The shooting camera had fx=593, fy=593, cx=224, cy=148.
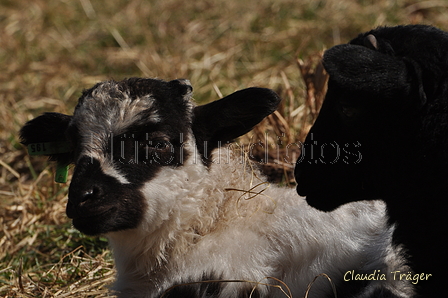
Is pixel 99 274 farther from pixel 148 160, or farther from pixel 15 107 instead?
pixel 15 107

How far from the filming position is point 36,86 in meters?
8.26

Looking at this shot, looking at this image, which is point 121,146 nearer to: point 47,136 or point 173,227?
point 173,227

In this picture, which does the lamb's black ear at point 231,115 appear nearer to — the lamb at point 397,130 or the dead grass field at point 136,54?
the lamb at point 397,130

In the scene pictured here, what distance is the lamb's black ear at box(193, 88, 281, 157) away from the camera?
11.3 ft

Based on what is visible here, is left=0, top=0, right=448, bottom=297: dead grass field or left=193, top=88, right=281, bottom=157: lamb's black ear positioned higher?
left=193, top=88, right=281, bottom=157: lamb's black ear

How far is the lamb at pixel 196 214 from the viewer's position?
3.23 metres

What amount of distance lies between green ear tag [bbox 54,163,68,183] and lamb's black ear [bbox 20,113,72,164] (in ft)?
0.39

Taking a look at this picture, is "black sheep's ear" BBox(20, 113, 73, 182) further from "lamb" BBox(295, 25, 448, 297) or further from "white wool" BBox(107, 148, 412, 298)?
"lamb" BBox(295, 25, 448, 297)

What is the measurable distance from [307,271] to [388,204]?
61 centimetres

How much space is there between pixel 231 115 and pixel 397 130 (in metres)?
1.04

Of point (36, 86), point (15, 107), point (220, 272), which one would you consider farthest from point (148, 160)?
point (36, 86)

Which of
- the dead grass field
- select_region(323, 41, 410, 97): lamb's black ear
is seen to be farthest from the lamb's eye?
the dead grass field

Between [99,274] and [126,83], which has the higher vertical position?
[126,83]

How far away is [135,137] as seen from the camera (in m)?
3.33
